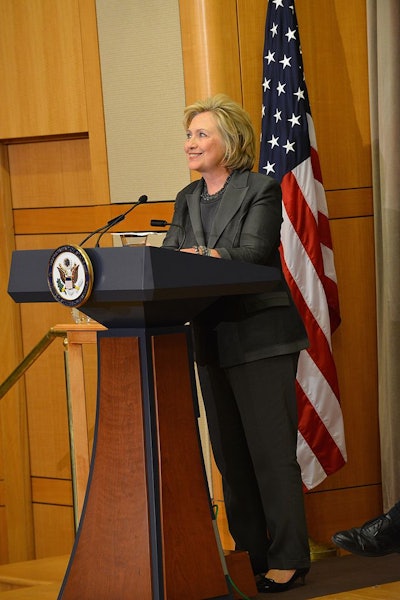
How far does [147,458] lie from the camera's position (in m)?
2.66

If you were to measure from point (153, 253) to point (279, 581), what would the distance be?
1.38m

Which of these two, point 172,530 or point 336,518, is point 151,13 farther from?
point 172,530

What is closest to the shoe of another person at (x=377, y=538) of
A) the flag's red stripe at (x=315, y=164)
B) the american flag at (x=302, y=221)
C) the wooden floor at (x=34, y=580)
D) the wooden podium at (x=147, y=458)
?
the wooden floor at (x=34, y=580)

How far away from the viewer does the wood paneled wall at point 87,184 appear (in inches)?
174

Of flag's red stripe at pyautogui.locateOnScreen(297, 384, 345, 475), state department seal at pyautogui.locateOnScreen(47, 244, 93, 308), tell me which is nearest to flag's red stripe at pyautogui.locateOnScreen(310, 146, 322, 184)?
flag's red stripe at pyautogui.locateOnScreen(297, 384, 345, 475)

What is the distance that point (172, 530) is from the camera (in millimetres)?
2672

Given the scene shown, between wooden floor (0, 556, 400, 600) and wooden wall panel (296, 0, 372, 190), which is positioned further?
wooden wall panel (296, 0, 372, 190)

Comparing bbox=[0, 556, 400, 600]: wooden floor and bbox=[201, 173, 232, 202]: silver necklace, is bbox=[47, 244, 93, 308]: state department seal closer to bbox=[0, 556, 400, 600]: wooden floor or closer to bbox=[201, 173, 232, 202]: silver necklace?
bbox=[201, 173, 232, 202]: silver necklace

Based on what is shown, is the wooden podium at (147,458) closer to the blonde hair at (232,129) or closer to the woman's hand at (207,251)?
the woman's hand at (207,251)

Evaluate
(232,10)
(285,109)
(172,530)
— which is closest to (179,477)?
(172,530)

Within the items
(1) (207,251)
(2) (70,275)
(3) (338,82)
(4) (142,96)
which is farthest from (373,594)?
(4) (142,96)

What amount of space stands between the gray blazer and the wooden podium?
0.34m

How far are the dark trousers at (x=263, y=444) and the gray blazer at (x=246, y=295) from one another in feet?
0.21

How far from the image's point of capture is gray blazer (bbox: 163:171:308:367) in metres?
3.05
